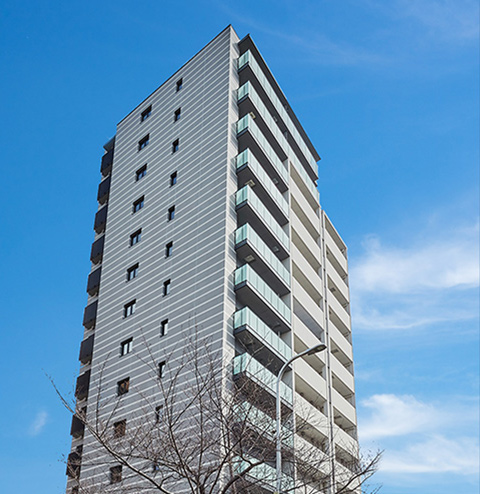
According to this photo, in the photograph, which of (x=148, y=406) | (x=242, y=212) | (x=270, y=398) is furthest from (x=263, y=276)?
(x=148, y=406)

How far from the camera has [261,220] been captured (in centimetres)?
3388

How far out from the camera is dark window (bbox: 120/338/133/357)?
32.3 meters

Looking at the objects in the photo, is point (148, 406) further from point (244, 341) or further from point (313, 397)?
point (313, 397)

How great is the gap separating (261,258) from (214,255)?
2963mm

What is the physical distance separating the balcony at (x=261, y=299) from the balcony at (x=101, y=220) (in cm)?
1384

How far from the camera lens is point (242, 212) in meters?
32.9

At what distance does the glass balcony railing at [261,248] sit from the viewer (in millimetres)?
31531

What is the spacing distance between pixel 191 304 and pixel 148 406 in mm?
5214

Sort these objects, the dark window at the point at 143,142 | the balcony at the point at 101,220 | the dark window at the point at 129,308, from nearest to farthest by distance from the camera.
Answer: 1. the dark window at the point at 129,308
2. the dark window at the point at 143,142
3. the balcony at the point at 101,220

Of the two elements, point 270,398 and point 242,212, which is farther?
point 242,212

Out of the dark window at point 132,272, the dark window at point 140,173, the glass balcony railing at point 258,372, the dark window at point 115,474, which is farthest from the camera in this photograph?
the dark window at point 140,173

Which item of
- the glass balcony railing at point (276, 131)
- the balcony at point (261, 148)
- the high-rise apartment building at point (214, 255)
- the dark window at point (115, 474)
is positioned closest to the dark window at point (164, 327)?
the high-rise apartment building at point (214, 255)

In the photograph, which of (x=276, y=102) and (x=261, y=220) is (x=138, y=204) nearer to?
(x=261, y=220)

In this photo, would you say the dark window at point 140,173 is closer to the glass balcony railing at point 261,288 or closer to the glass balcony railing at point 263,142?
the glass balcony railing at point 263,142
